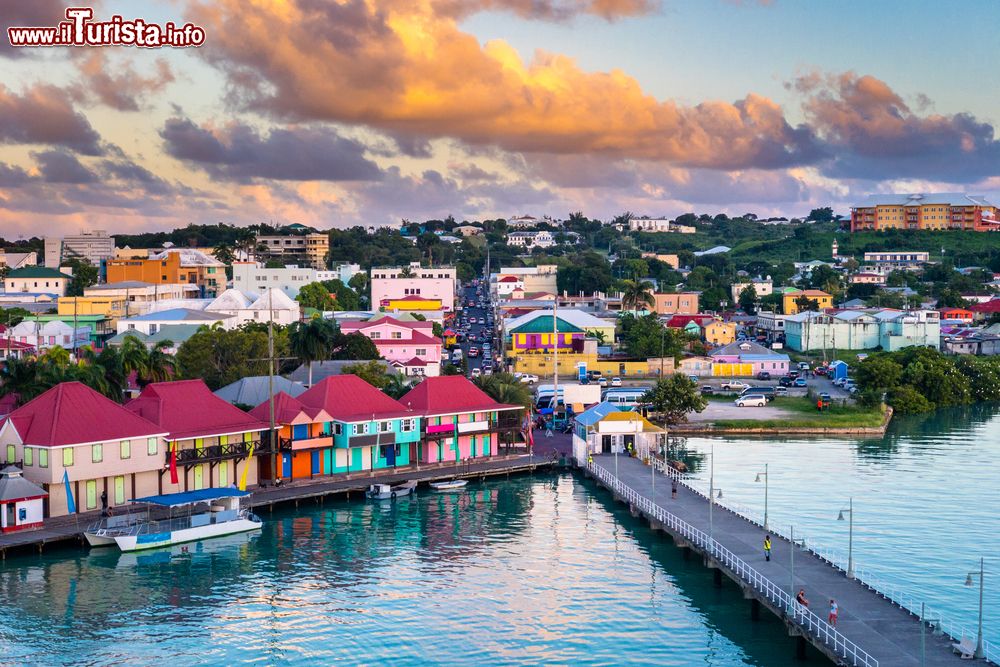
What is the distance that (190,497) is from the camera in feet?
163

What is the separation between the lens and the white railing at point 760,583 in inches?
1270

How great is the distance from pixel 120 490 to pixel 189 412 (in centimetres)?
525

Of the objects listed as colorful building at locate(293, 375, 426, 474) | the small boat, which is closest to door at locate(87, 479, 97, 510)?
colorful building at locate(293, 375, 426, 474)

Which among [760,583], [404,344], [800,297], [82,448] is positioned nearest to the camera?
[760,583]

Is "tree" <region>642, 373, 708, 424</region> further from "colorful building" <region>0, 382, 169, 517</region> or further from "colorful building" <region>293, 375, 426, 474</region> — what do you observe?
"colorful building" <region>0, 382, 169, 517</region>

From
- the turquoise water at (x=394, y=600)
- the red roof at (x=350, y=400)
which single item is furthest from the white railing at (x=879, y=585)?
the red roof at (x=350, y=400)

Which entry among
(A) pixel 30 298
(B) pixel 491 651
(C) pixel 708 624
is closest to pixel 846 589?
(C) pixel 708 624

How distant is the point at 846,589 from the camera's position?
37656 mm

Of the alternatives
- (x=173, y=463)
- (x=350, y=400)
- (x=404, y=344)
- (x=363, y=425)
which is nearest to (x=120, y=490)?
(x=173, y=463)

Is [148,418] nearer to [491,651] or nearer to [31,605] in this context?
[31,605]

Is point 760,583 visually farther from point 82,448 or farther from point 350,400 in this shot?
point 350,400

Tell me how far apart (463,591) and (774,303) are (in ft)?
393

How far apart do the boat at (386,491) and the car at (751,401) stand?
35903mm

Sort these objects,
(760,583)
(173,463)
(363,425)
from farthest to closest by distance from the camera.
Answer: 1. (363,425)
2. (173,463)
3. (760,583)
